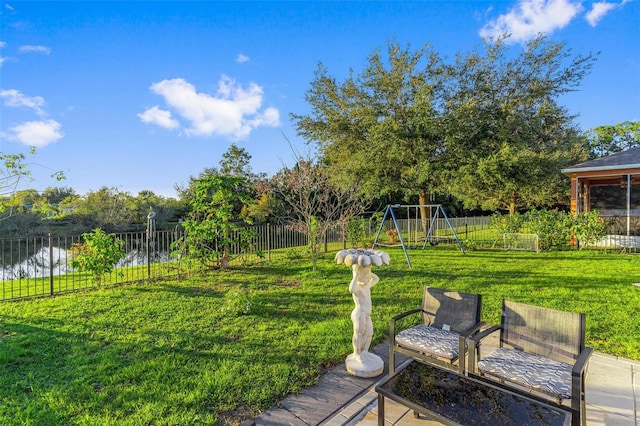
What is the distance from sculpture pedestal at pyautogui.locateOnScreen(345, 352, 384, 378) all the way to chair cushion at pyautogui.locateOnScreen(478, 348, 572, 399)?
88 centimetres

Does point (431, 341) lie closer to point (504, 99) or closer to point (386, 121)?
point (386, 121)

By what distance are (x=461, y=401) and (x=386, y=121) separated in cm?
1011

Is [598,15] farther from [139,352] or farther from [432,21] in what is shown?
[139,352]

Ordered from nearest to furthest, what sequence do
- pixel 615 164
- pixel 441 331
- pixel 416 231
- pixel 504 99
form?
pixel 441 331, pixel 615 164, pixel 504 99, pixel 416 231

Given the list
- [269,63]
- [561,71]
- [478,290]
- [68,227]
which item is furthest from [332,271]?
[68,227]

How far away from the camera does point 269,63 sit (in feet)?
27.5

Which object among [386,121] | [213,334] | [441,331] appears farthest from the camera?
[386,121]

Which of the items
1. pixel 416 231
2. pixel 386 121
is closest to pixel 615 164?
pixel 416 231

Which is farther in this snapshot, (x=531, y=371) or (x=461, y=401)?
(x=531, y=371)

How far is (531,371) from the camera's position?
6.72 feet

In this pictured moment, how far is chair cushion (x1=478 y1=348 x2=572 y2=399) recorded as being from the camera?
6.17 ft

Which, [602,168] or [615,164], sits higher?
[615,164]

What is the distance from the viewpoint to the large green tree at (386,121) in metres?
10.6

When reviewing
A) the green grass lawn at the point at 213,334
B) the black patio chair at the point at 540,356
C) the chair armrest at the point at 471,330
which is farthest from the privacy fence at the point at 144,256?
the black patio chair at the point at 540,356
